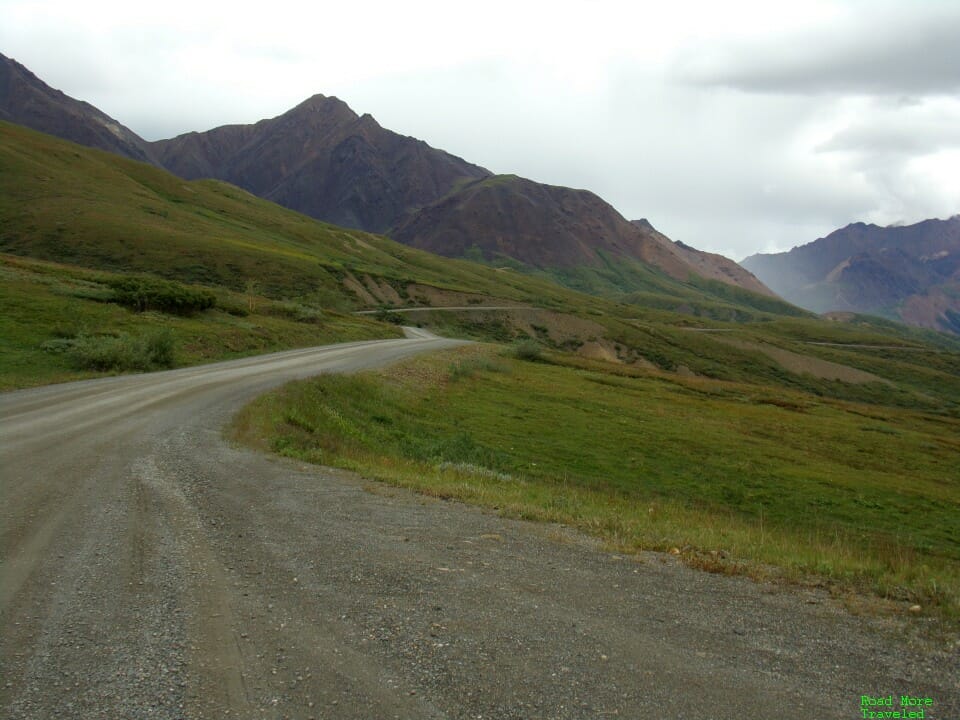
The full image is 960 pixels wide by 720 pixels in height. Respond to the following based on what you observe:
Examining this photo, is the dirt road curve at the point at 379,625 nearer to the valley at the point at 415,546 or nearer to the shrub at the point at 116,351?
the valley at the point at 415,546

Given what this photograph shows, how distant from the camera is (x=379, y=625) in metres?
5.80

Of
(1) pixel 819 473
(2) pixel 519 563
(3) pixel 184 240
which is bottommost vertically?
(1) pixel 819 473

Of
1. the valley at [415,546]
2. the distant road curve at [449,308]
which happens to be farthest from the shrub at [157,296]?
the distant road curve at [449,308]

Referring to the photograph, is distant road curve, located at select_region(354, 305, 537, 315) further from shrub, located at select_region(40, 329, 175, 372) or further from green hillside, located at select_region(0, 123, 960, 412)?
shrub, located at select_region(40, 329, 175, 372)

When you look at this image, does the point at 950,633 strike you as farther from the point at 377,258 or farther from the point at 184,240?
the point at 377,258

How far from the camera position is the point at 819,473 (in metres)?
26.5

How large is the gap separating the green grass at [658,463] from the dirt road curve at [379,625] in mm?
1658

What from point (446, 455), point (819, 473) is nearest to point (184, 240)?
point (446, 455)

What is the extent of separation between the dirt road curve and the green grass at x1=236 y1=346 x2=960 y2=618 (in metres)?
1.66

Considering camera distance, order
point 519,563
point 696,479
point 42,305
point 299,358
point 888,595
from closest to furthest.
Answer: point 888,595 → point 519,563 → point 696,479 → point 42,305 → point 299,358

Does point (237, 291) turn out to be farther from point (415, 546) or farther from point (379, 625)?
point (379, 625)

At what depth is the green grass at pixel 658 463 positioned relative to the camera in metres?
9.80

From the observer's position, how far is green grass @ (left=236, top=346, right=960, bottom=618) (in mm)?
9797

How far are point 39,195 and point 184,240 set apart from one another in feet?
108
